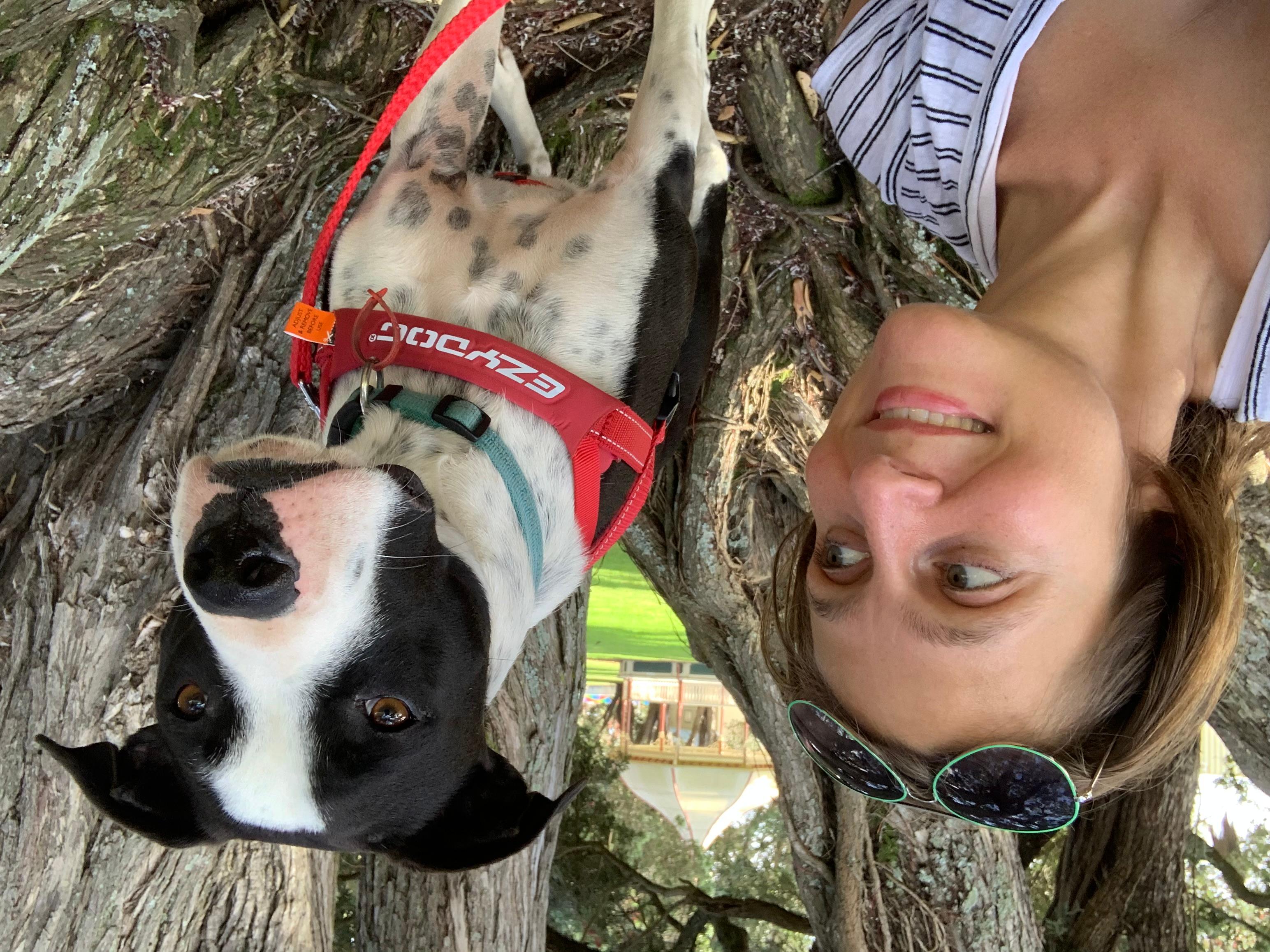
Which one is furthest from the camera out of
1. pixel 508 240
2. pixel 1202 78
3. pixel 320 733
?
pixel 508 240

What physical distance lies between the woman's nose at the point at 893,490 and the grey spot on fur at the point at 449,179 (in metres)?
1.33

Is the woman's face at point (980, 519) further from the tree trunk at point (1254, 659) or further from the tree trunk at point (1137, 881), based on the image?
the tree trunk at point (1137, 881)

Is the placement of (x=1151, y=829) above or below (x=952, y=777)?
below

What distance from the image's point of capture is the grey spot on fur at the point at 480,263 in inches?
82.7

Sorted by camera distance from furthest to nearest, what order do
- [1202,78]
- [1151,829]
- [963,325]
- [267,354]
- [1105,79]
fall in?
[1151,829]
[267,354]
[1105,79]
[1202,78]
[963,325]

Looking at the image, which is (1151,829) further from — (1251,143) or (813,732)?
(1251,143)

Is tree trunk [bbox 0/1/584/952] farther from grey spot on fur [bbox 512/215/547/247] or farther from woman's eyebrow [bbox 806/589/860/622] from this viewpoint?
woman's eyebrow [bbox 806/589/860/622]

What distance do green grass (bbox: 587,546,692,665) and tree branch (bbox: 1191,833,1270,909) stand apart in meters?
2.49

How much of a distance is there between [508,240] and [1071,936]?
12.9ft

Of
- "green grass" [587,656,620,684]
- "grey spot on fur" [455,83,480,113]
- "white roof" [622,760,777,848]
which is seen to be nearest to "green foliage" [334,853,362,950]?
"white roof" [622,760,777,848]

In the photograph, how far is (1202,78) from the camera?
1.72 meters

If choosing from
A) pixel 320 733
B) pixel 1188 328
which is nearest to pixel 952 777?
pixel 1188 328

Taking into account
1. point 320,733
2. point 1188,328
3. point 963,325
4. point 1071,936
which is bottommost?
point 1071,936

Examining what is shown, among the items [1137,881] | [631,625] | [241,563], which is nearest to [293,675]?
[241,563]
